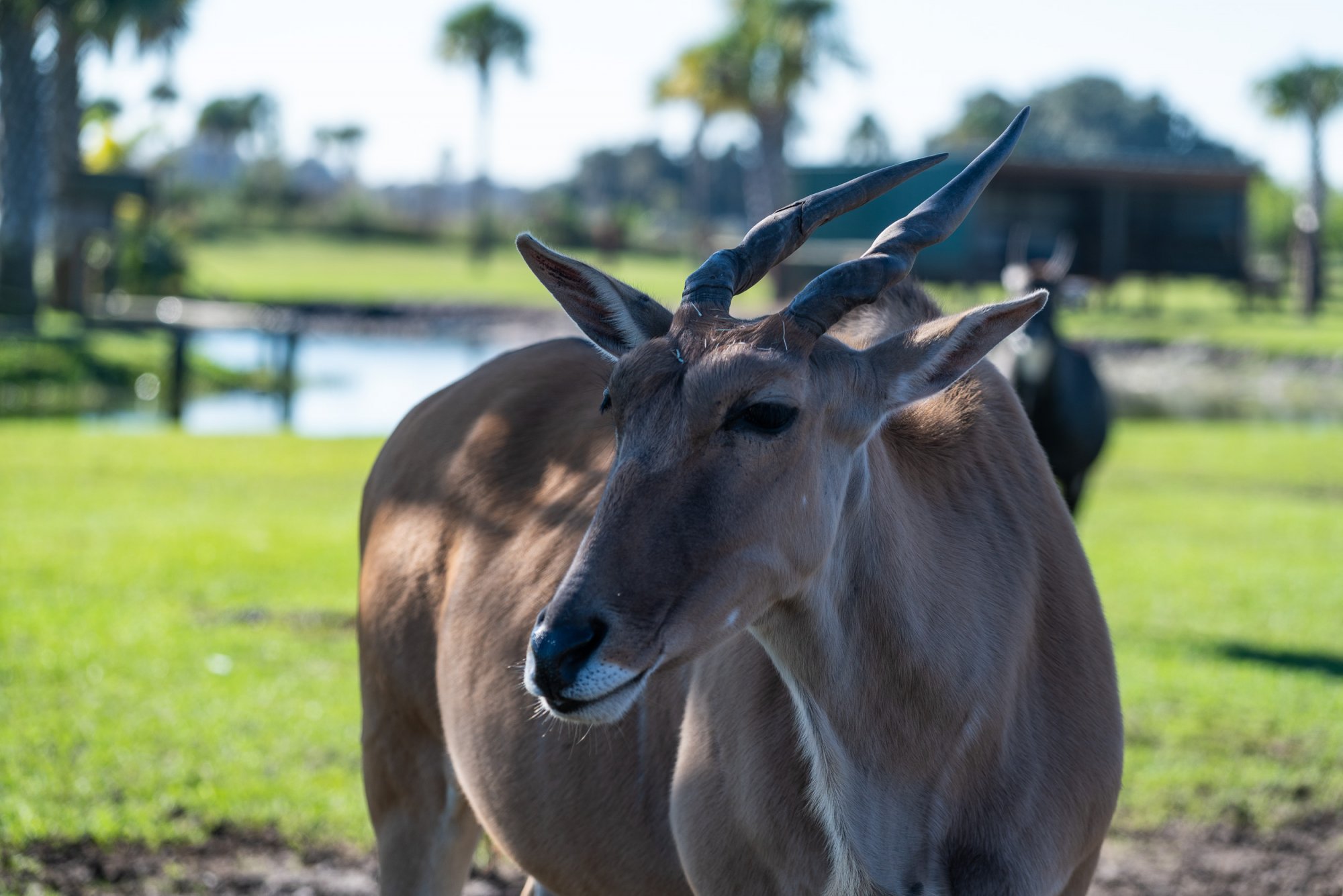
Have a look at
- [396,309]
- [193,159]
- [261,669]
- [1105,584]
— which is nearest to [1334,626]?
[1105,584]

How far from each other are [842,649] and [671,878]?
2.74 ft

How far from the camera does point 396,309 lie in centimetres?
4591

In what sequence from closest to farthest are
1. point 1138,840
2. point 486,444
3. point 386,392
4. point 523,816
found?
point 523,816 → point 486,444 → point 1138,840 → point 386,392

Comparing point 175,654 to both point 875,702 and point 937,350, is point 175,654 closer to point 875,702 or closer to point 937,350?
point 875,702

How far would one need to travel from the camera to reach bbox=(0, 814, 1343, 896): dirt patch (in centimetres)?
494

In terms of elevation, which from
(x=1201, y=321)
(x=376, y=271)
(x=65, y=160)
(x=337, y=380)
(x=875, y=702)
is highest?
(x=65, y=160)

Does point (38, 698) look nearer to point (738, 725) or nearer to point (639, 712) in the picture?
point (639, 712)

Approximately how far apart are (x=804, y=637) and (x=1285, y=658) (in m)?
6.36

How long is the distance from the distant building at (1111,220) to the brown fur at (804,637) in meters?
35.7

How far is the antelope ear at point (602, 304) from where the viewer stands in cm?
293

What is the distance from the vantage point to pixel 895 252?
2832mm

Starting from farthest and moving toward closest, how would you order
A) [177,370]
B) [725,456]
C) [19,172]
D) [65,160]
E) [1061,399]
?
[65,160]
[19,172]
[177,370]
[1061,399]
[725,456]

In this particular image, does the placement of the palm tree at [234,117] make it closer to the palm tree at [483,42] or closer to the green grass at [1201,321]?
the palm tree at [483,42]

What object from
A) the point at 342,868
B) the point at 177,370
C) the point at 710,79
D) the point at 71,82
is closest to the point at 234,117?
the point at 710,79
